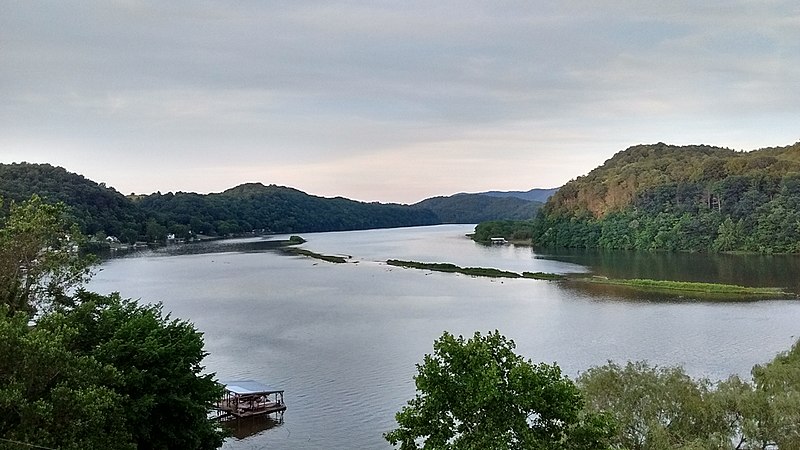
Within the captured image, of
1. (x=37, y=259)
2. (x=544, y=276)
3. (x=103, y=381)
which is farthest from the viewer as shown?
(x=544, y=276)

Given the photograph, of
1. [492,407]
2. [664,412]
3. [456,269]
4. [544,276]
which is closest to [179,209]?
[456,269]

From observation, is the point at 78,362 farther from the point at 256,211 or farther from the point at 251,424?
the point at 256,211

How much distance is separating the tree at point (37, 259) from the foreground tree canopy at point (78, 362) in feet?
0.08

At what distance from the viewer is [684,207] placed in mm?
90688

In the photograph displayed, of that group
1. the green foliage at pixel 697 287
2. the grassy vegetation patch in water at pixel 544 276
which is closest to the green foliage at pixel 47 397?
the green foliage at pixel 697 287

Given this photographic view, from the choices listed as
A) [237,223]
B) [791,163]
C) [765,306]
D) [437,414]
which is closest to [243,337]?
[437,414]

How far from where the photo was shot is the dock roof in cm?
2172

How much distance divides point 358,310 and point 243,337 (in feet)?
33.3

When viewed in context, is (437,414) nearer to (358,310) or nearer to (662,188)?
(358,310)

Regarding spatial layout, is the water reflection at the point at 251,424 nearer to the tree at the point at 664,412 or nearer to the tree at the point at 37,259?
the tree at the point at 37,259

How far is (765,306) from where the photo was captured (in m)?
40.4

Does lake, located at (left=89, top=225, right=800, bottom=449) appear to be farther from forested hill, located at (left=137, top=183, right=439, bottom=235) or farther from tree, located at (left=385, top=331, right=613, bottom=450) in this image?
forested hill, located at (left=137, top=183, right=439, bottom=235)

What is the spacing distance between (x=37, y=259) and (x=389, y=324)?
78.7 feet

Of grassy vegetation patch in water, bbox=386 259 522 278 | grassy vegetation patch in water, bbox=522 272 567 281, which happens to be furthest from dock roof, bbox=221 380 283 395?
grassy vegetation patch in water, bbox=386 259 522 278
